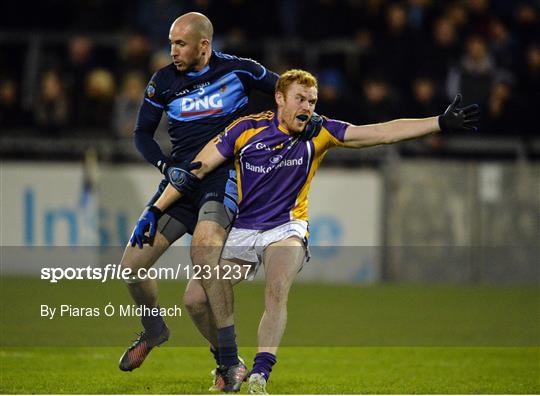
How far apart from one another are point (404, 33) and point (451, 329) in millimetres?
5389

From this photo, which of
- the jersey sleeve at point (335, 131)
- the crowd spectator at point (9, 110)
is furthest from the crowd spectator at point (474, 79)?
the jersey sleeve at point (335, 131)

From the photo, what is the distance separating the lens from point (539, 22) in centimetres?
1764

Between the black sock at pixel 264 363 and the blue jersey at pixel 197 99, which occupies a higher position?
the blue jersey at pixel 197 99

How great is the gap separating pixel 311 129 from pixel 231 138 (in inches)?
21.8

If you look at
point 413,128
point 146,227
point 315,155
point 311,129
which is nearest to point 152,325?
point 146,227

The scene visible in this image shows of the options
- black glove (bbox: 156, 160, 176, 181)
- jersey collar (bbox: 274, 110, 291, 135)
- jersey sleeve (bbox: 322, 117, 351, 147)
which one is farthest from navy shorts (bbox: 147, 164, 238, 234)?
jersey sleeve (bbox: 322, 117, 351, 147)

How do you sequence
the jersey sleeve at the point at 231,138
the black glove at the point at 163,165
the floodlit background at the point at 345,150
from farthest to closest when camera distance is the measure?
the floodlit background at the point at 345,150, the black glove at the point at 163,165, the jersey sleeve at the point at 231,138

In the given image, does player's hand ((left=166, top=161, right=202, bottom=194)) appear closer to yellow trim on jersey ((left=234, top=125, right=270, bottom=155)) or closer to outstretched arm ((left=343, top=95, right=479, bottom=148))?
yellow trim on jersey ((left=234, top=125, right=270, bottom=155))

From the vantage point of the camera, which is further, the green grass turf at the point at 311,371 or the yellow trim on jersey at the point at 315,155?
the green grass turf at the point at 311,371

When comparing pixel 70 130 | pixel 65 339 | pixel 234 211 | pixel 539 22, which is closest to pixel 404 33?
pixel 539 22

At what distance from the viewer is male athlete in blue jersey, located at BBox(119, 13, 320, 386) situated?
28.1ft

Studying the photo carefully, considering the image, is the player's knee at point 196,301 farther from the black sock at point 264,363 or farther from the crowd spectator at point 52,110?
the crowd spectator at point 52,110

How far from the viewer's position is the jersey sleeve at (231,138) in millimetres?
8367

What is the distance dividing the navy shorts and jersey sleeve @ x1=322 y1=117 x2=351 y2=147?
796mm
